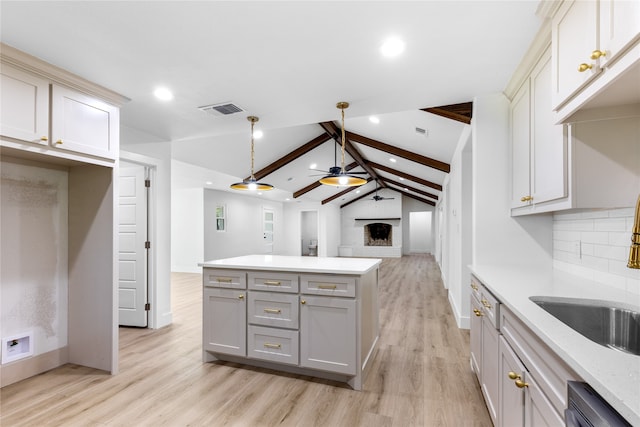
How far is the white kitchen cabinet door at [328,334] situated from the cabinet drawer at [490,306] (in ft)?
2.93

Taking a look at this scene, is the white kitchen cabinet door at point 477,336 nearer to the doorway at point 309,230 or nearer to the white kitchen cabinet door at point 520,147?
the white kitchen cabinet door at point 520,147

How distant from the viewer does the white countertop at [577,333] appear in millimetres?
680

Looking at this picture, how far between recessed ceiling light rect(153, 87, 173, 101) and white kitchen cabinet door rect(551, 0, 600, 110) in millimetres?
2817

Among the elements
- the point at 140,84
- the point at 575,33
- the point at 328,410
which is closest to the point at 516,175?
the point at 575,33

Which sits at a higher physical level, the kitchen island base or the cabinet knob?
the cabinet knob

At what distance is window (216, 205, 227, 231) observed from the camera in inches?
332

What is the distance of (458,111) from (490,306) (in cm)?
207

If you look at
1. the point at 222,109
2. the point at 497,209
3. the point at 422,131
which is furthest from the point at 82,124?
the point at 422,131

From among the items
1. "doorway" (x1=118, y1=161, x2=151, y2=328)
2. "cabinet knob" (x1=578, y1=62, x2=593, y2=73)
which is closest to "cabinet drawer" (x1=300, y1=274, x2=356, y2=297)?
"cabinet knob" (x1=578, y1=62, x2=593, y2=73)

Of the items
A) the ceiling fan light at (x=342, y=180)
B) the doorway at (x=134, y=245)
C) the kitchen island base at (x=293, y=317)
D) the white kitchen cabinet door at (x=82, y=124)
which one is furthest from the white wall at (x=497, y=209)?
the doorway at (x=134, y=245)

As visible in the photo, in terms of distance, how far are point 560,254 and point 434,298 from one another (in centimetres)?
327

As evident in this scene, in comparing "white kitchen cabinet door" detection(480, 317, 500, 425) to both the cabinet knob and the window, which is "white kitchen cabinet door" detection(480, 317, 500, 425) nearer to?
the cabinet knob

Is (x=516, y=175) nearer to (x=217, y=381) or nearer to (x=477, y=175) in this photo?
(x=477, y=175)

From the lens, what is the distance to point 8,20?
180 centimetres
